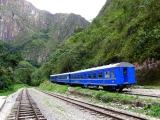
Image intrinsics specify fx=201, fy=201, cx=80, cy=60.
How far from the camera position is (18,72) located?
111 meters

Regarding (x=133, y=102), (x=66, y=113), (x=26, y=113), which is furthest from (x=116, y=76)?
(x=26, y=113)

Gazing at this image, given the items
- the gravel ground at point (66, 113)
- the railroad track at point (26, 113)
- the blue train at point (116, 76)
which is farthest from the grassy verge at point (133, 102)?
the railroad track at point (26, 113)

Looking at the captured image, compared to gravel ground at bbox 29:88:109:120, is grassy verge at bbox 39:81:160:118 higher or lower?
higher

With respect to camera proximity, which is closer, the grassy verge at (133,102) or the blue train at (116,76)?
the grassy verge at (133,102)

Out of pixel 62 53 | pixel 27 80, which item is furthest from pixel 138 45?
pixel 27 80

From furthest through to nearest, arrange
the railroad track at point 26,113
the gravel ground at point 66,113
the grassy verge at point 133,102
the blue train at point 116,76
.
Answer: the blue train at point 116,76
the railroad track at point 26,113
the gravel ground at point 66,113
the grassy verge at point 133,102

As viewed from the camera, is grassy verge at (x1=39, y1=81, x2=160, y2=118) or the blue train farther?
the blue train

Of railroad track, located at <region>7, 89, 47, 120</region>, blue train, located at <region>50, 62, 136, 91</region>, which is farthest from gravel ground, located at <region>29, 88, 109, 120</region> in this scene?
blue train, located at <region>50, 62, 136, 91</region>

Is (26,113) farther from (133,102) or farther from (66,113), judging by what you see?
(133,102)

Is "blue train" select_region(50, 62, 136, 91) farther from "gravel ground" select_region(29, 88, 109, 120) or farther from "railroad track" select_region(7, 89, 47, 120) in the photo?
"railroad track" select_region(7, 89, 47, 120)

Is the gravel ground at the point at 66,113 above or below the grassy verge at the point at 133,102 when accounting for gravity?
below

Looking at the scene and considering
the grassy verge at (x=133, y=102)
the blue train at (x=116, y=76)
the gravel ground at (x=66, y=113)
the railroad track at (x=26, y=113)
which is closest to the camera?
the grassy verge at (x=133, y=102)

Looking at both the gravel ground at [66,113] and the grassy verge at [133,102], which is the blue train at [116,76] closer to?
the grassy verge at [133,102]

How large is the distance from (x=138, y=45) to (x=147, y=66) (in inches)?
124
